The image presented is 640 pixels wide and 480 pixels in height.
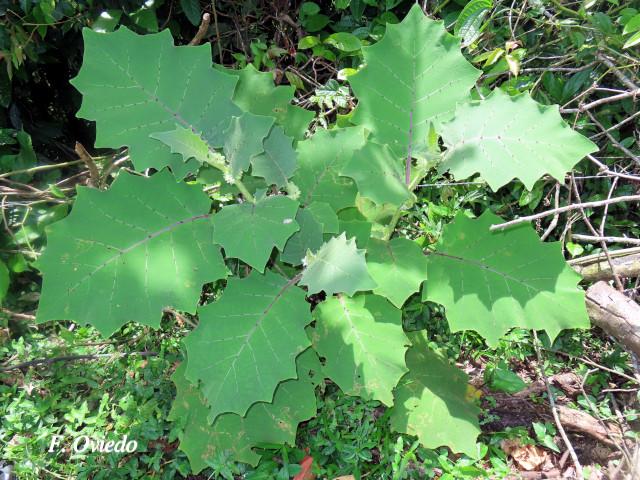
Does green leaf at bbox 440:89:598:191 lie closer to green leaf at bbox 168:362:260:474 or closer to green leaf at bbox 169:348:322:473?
green leaf at bbox 169:348:322:473

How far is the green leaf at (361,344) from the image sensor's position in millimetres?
1562

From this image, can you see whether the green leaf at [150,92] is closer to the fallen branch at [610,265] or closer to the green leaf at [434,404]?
the green leaf at [434,404]

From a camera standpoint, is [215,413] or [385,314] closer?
[215,413]

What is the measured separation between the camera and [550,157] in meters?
1.46

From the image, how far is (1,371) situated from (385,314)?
1.49 metres

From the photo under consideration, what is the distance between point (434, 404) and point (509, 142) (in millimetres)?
857

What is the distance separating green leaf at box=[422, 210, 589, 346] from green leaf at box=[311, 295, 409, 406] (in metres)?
0.17

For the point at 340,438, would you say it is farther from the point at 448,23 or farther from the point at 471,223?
the point at 448,23

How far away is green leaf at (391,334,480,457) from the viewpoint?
1685 mm

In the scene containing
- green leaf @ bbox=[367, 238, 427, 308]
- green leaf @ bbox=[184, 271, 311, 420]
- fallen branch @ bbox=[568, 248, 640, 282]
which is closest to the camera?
green leaf @ bbox=[184, 271, 311, 420]

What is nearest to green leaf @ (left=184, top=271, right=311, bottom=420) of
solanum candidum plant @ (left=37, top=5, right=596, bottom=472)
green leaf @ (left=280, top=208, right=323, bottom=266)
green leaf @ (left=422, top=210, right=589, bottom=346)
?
solanum candidum plant @ (left=37, top=5, right=596, bottom=472)

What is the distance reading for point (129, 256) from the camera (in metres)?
1.55

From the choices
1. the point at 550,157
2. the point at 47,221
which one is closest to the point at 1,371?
the point at 47,221

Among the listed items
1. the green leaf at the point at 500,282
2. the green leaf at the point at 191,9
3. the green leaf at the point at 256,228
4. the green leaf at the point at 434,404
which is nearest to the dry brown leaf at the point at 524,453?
the green leaf at the point at 434,404
